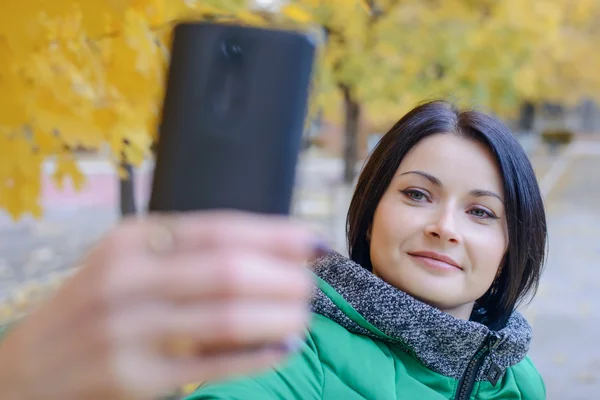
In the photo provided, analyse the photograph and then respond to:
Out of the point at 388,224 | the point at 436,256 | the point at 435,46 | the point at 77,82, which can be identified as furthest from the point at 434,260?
the point at 435,46

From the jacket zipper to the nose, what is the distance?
245 mm

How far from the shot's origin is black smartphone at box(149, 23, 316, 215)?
0.51 m

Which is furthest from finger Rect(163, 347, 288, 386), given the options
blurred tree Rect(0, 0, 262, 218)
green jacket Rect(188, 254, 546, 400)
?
blurred tree Rect(0, 0, 262, 218)

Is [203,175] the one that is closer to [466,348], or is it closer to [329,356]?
[329,356]

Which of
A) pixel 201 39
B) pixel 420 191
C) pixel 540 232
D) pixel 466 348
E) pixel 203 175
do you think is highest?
pixel 201 39

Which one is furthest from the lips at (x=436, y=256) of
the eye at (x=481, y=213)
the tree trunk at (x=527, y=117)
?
the tree trunk at (x=527, y=117)

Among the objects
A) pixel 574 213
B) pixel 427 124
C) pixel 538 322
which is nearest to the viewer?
pixel 427 124

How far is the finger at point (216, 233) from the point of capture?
0.48m

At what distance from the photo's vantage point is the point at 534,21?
714cm

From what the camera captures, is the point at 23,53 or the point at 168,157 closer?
the point at 168,157

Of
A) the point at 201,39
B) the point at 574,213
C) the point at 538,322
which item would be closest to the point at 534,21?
the point at 538,322

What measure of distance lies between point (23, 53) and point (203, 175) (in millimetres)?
1412

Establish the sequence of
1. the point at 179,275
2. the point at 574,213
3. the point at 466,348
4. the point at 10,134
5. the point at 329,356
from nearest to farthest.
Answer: the point at 179,275 < the point at 329,356 < the point at 466,348 < the point at 10,134 < the point at 574,213

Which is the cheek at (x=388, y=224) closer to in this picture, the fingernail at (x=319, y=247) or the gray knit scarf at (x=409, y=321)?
the gray knit scarf at (x=409, y=321)
